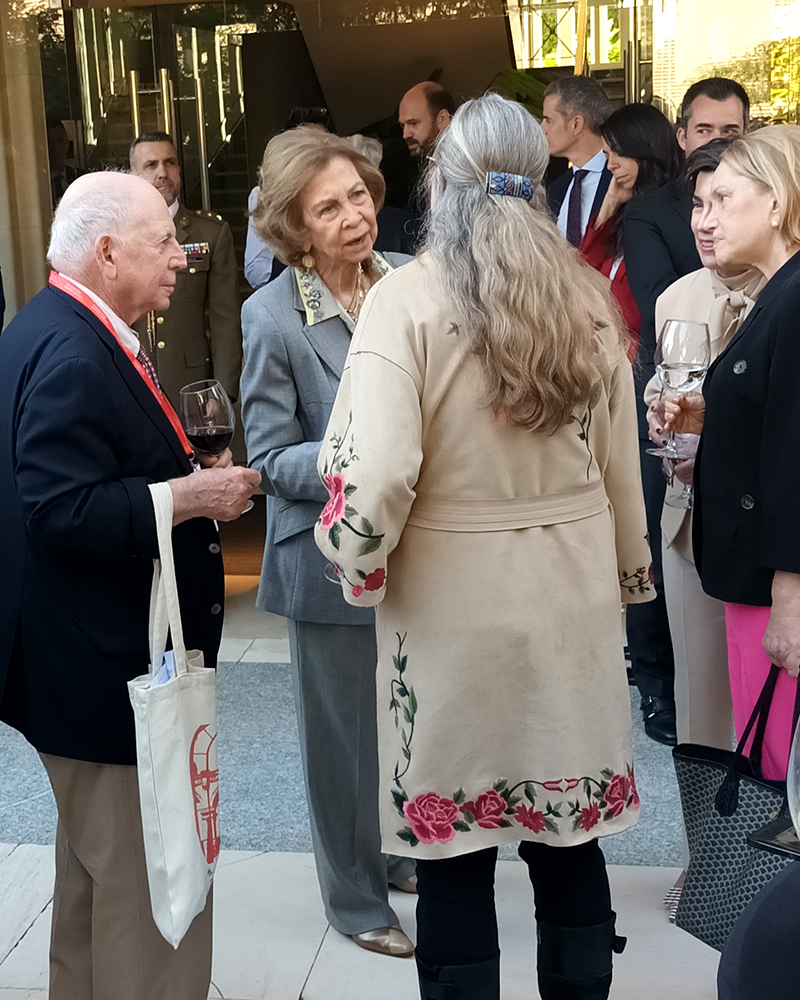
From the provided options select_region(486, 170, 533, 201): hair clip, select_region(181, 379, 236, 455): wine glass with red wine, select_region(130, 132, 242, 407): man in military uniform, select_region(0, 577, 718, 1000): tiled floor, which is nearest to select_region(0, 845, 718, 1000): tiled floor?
select_region(0, 577, 718, 1000): tiled floor

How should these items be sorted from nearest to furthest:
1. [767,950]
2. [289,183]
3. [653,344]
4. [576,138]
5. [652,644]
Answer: [767,950]
[289,183]
[653,344]
[652,644]
[576,138]

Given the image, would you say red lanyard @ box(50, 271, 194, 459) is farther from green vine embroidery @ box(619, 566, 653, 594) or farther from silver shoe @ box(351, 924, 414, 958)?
silver shoe @ box(351, 924, 414, 958)

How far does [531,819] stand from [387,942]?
34.8 inches

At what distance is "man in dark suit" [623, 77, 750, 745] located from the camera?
4031mm

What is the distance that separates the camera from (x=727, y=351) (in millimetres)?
2328

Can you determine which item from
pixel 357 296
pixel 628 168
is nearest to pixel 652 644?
pixel 628 168

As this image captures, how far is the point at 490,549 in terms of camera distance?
6.72ft

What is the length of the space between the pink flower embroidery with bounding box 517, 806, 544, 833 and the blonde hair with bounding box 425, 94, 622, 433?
0.67 meters

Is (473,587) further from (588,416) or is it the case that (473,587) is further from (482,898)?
(482,898)

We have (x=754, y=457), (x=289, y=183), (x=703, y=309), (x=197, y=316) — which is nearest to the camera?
(x=754, y=457)

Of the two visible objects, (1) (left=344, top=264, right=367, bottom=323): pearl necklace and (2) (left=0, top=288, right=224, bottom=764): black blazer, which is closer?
(2) (left=0, top=288, right=224, bottom=764): black blazer

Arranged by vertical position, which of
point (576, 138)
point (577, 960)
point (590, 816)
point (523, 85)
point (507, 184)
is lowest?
point (577, 960)

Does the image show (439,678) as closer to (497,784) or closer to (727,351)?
(497,784)

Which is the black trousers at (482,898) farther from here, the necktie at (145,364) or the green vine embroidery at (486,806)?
the necktie at (145,364)
